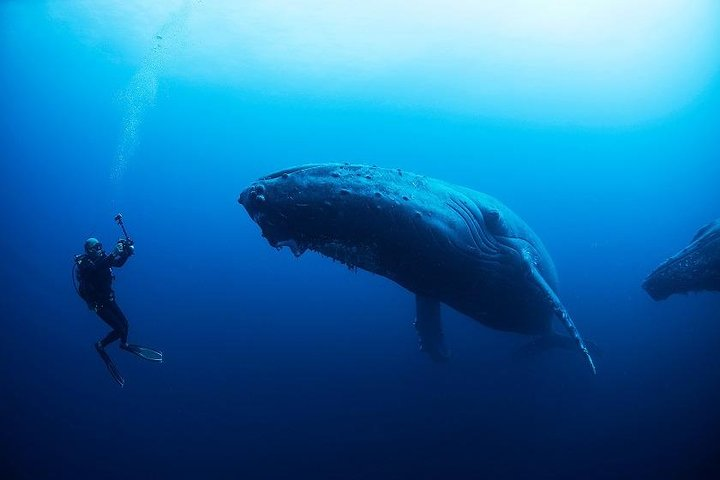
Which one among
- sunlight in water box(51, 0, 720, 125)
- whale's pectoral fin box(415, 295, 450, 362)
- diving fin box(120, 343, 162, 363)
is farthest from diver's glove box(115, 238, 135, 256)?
sunlight in water box(51, 0, 720, 125)

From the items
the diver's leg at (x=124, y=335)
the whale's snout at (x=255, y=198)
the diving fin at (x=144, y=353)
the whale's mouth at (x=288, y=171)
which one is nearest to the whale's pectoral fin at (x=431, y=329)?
the whale's mouth at (x=288, y=171)

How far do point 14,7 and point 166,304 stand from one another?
2744 centimetres

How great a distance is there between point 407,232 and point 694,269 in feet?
24.1

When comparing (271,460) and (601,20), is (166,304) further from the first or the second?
(601,20)

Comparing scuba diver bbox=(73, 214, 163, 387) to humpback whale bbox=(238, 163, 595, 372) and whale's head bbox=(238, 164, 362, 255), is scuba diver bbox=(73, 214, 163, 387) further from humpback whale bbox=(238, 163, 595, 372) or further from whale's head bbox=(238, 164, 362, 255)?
whale's head bbox=(238, 164, 362, 255)

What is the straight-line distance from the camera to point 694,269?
8242 millimetres

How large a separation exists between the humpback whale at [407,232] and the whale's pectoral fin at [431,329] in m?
0.80

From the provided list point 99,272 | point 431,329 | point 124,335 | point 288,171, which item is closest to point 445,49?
point 431,329

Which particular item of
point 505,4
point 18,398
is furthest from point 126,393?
point 505,4

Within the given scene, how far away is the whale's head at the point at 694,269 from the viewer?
803 cm

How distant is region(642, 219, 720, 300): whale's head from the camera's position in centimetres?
803

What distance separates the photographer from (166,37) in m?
34.3

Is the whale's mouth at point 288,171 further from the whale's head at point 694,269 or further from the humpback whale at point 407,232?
the whale's head at point 694,269

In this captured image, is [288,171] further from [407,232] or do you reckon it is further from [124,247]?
[124,247]
